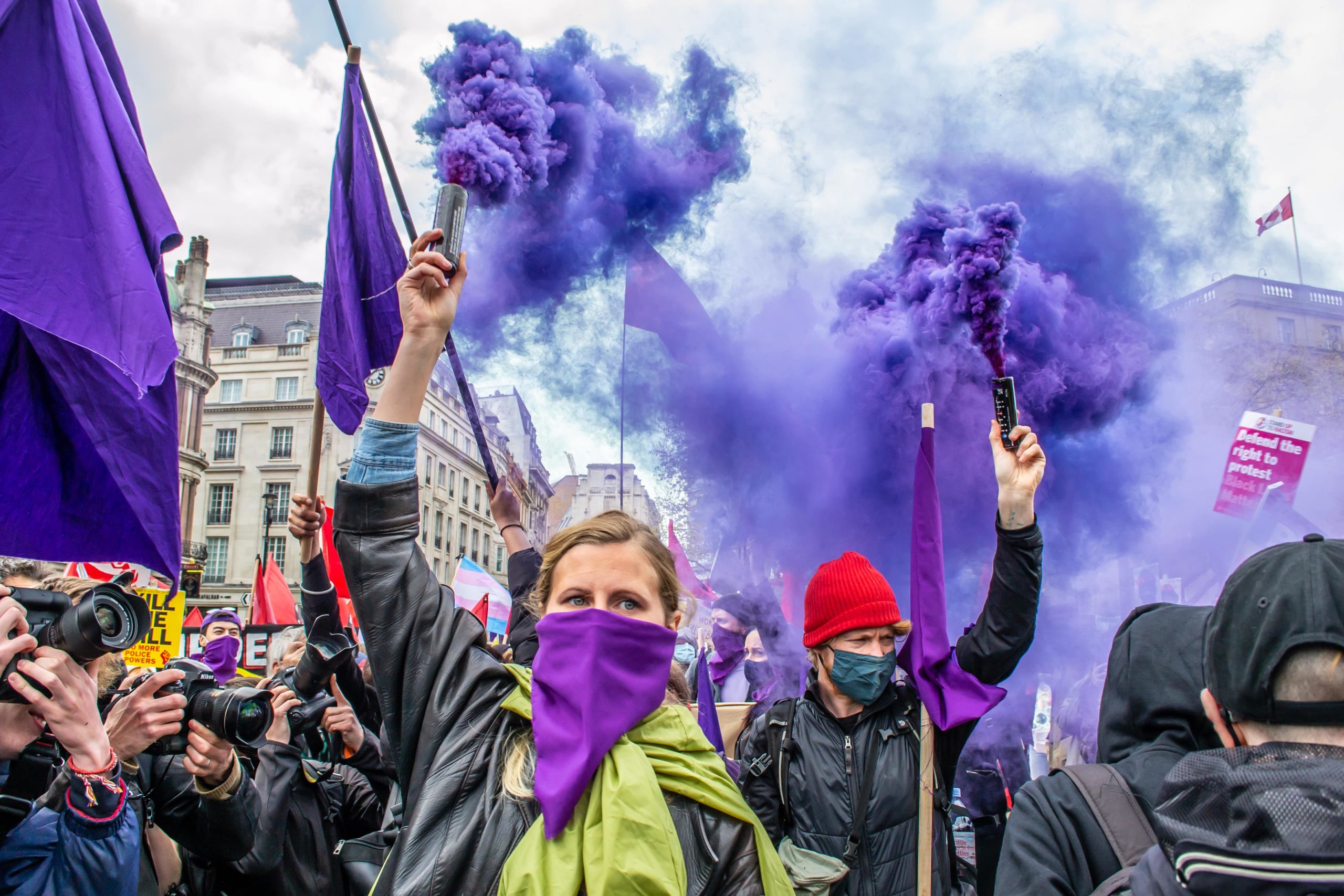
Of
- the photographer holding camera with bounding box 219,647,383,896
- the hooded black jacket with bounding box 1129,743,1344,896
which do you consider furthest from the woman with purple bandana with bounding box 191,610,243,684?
the hooded black jacket with bounding box 1129,743,1344,896

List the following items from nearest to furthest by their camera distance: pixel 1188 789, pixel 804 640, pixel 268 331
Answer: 1. pixel 1188 789
2. pixel 804 640
3. pixel 268 331

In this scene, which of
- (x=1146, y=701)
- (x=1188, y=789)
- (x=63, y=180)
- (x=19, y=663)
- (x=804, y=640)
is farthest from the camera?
(x=804, y=640)

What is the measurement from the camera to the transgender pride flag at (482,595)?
8.59 meters

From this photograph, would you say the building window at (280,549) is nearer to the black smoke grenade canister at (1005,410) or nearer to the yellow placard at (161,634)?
the yellow placard at (161,634)

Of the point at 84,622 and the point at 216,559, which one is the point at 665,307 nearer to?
the point at 84,622

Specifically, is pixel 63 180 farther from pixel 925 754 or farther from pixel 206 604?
pixel 206 604

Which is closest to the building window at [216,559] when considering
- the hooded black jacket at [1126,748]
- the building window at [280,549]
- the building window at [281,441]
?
the building window at [280,549]

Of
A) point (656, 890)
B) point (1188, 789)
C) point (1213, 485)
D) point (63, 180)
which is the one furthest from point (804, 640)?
point (1213, 485)

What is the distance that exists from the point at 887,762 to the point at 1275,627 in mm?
1905

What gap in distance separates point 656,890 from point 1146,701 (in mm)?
1077

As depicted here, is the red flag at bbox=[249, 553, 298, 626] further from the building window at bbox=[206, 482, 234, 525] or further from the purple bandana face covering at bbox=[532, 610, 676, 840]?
the building window at bbox=[206, 482, 234, 525]

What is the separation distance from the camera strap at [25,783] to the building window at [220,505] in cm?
5210

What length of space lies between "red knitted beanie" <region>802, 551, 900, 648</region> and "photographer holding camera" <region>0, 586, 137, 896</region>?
2.15m

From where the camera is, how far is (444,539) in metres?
45.6
